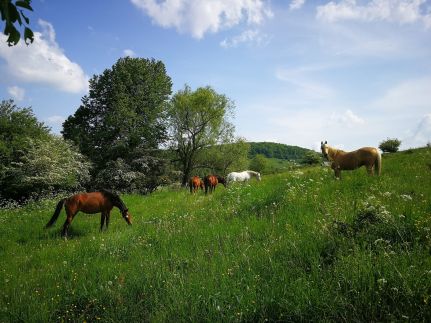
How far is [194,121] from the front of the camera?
50.6 meters

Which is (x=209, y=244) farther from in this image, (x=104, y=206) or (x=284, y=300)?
(x=104, y=206)

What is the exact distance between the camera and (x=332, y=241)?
5477mm

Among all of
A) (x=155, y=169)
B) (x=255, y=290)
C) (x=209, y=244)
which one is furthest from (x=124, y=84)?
(x=255, y=290)

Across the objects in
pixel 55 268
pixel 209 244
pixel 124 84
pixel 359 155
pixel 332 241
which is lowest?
pixel 55 268

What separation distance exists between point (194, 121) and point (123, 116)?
13.8 m

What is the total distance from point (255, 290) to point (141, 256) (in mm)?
3572

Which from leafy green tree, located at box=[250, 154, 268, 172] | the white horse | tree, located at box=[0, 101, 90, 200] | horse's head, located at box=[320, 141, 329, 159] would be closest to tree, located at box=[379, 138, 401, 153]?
the white horse

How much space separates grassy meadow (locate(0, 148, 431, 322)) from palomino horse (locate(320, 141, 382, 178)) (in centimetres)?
209

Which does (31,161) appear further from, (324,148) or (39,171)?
(324,148)

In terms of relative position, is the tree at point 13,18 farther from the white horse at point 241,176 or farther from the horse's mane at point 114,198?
the white horse at point 241,176

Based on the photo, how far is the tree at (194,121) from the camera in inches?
1944

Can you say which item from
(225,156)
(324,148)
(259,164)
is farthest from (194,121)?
(259,164)

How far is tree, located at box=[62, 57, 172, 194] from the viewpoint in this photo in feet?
132

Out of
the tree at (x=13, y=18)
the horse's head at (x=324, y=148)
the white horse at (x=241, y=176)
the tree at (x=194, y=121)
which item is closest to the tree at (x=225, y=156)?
the tree at (x=194, y=121)
